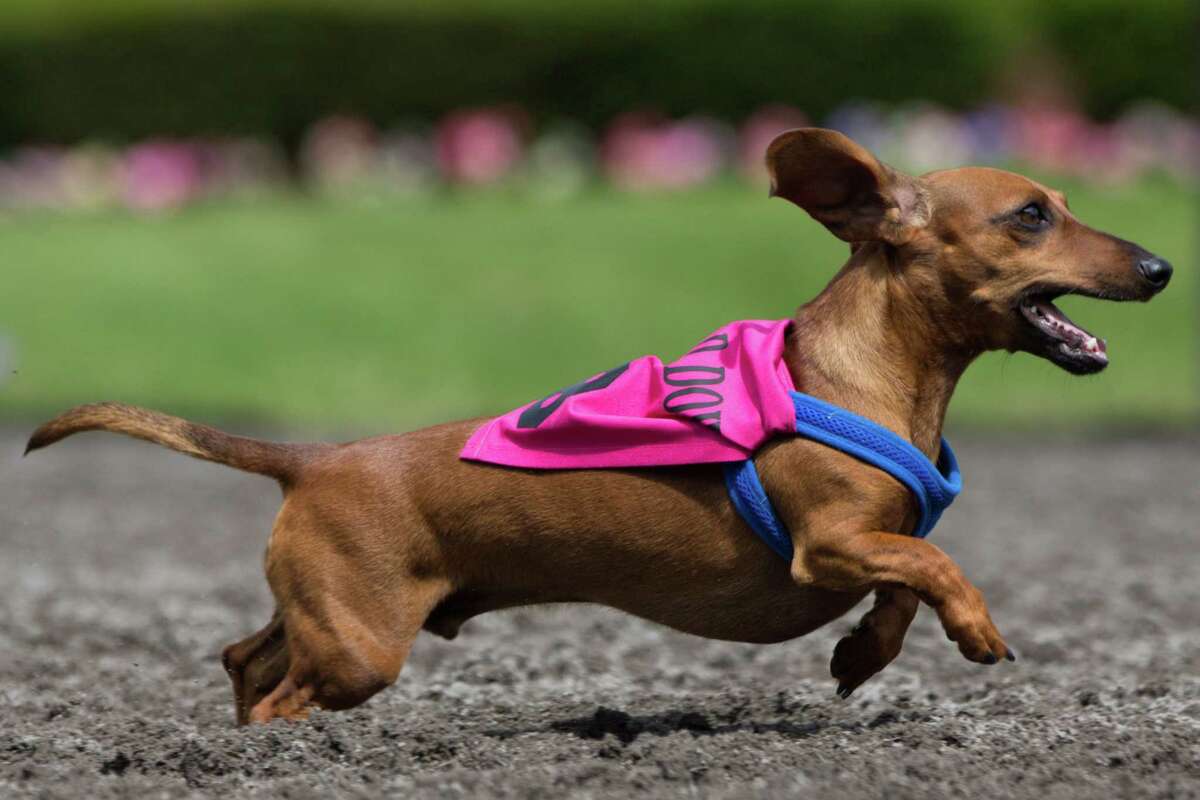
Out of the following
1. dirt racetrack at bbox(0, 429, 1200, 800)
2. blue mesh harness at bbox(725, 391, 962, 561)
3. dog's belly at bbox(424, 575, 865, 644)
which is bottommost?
dirt racetrack at bbox(0, 429, 1200, 800)

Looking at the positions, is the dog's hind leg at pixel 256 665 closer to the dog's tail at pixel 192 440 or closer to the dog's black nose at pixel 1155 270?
the dog's tail at pixel 192 440

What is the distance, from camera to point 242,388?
1655 centimetres

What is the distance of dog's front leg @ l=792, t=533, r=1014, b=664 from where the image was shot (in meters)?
4.93

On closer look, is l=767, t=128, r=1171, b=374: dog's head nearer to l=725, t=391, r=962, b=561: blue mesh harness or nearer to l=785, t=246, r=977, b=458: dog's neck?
l=785, t=246, r=977, b=458: dog's neck

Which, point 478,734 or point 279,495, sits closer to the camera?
point 478,734

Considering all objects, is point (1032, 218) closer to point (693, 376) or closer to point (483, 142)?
point (693, 376)

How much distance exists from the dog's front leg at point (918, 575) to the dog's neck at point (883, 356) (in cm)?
40

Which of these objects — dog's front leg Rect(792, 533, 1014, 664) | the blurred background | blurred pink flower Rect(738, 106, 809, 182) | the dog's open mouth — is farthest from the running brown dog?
blurred pink flower Rect(738, 106, 809, 182)

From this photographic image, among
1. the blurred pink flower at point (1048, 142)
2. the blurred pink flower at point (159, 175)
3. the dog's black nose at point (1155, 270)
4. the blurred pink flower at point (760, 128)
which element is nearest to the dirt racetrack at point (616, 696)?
the dog's black nose at point (1155, 270)

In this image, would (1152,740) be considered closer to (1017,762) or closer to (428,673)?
(1017,762)

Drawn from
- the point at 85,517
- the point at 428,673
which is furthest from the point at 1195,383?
the point at 428,673

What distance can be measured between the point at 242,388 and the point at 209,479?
333 cm

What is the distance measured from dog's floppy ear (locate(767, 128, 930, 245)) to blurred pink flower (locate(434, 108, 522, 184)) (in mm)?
16590

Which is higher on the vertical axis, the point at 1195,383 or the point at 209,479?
the point at 1195,383
